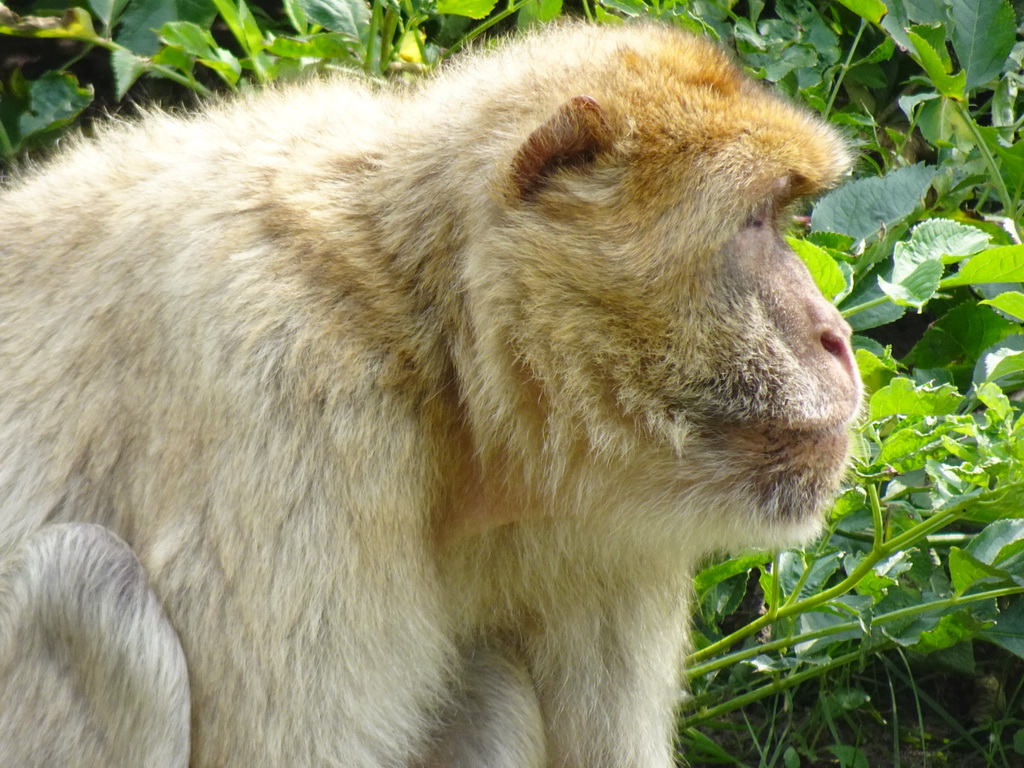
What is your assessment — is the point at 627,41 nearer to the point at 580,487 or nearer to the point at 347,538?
the point at 580,487

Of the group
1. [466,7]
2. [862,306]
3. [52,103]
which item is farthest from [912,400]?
Result: [52,103]

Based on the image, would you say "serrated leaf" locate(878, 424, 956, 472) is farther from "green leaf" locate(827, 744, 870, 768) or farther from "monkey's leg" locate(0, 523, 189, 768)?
"monkey's leg" locate(0, 523, 189, 768)

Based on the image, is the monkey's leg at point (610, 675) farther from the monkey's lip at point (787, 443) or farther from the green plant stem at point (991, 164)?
the green plant stem at point (991, 164)

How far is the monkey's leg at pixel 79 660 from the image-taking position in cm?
247

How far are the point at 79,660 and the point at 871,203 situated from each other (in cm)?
239

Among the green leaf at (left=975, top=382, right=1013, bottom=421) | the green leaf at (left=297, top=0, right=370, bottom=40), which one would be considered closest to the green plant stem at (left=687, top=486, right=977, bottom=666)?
the green leaf at (left=975, top=382, right=1013, bottom=421)

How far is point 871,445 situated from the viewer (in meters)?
3.13

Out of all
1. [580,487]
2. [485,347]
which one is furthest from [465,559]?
[485,347]

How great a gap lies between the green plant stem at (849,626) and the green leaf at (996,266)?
75 cm

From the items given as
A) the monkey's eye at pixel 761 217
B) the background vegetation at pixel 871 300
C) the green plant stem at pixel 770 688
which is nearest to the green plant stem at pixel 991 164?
the background vegetation at pixel 871 300

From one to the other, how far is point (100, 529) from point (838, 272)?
171 cm

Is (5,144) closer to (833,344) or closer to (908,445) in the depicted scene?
(833,344)

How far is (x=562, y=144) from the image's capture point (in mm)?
2473

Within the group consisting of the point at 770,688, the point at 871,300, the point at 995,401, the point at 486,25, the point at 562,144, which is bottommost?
the point at 770,688
